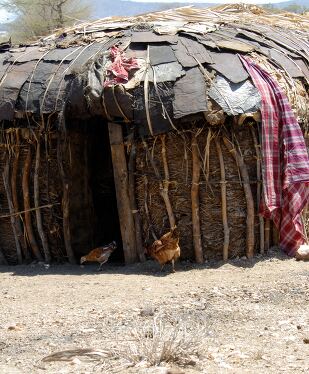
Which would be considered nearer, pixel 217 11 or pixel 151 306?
pixel 151 306

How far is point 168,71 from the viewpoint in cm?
784

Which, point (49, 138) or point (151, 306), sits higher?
point (49, 138)

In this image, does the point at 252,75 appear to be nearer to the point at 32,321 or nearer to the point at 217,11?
the point at 217,11

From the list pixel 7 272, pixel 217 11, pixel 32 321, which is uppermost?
pixel 217 11

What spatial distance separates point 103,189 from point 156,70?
7.08 ft

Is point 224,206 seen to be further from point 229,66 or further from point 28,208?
point 28,208

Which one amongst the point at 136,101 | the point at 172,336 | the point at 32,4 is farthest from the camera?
the point at 32,4

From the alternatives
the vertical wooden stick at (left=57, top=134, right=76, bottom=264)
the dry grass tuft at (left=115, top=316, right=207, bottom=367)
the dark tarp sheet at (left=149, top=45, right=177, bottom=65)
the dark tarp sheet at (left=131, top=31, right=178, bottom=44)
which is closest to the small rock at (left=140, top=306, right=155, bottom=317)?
the dry grass tuft at (left=115, top=316, right=207, bottom=367)

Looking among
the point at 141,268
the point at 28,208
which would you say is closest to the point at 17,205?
the point at 28,208

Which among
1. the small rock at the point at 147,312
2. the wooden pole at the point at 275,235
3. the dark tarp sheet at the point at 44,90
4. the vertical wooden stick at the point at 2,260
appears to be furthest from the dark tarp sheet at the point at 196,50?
the vertical wooden stick at the point at 2,260

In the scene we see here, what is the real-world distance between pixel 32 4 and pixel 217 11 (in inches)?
604

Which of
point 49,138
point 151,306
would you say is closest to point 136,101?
point 49,138

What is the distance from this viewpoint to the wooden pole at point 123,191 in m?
7.95

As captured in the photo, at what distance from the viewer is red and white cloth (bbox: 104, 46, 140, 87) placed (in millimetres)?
7820
